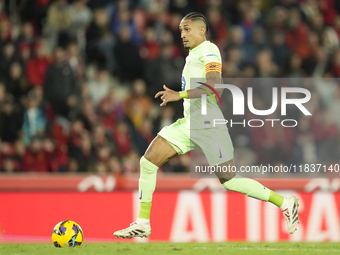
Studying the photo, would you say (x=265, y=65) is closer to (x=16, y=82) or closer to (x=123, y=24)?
(x=123, y=24)

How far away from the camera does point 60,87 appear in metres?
10.2

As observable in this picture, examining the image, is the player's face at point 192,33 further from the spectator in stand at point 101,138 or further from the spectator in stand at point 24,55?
the spectator in stand at point 24,55

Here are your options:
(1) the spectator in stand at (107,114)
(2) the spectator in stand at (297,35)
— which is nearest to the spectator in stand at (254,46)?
(2) the spectator in stand at (297,35)

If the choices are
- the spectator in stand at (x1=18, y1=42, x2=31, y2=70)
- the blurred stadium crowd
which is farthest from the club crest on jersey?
the spectator in stand at (x1=18, y1=42, x2=31, y2=70)

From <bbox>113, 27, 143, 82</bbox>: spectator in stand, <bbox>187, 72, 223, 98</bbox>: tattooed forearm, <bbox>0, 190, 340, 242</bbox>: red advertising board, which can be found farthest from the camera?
<bbox>113, 27, 143, 82</bbox>: spectator in stand

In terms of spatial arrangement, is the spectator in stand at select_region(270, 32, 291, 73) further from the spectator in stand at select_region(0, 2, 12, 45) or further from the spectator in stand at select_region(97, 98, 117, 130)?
the spectator in stand at select_region(0, 2, 12, 45)

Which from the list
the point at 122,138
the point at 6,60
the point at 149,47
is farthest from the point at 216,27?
the point at 6,60

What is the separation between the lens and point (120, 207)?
27.8 feet

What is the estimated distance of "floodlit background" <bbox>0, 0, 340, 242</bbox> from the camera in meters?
8.39

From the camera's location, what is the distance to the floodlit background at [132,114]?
27.5 feet

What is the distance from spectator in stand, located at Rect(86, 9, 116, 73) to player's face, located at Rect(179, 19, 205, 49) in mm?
5297

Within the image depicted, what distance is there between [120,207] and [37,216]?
1149 mm

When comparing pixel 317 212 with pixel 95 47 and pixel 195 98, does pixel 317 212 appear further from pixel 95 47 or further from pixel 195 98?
pixel 95 47

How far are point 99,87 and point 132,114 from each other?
2.68ft
